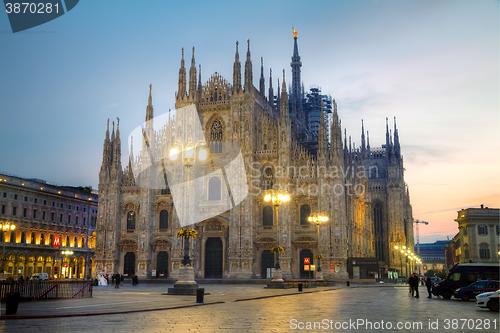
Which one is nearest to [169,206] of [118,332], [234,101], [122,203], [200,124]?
[122,203]

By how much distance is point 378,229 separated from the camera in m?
84.6

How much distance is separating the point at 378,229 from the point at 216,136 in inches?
1537

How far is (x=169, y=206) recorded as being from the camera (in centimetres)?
5744

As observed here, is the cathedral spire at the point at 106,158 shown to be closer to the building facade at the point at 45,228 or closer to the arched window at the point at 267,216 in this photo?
the building facade at the point at 45,228

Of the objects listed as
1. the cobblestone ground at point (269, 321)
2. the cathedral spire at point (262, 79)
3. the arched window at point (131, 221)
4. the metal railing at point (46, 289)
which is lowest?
the cobblestone ground at point (269, 321)

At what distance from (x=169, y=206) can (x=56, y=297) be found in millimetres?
33035

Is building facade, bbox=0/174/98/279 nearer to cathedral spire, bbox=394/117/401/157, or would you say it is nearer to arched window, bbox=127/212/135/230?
arched window, bbox=127/212/135/230

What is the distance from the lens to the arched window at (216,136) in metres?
58.0

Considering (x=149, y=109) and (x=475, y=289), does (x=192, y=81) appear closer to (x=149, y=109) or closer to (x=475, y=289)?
(x=149, y=109)

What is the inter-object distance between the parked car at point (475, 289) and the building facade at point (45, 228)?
151ft

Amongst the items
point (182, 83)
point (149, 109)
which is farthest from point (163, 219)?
point (182, 83)

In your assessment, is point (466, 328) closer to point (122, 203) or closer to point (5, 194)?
point (122, 203)

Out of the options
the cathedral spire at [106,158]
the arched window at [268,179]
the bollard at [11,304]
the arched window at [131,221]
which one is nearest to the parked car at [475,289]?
the bollard at [11,304]

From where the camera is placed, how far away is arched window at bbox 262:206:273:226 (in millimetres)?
54750
